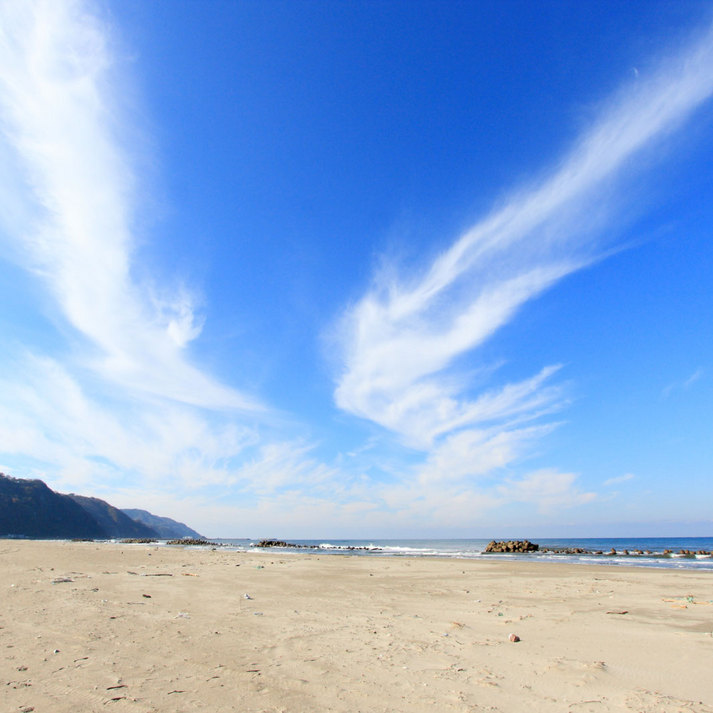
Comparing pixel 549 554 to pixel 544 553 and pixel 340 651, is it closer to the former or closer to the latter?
pixel 544 553

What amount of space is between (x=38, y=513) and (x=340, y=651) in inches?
7013

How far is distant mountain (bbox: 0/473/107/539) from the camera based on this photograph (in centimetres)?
13088

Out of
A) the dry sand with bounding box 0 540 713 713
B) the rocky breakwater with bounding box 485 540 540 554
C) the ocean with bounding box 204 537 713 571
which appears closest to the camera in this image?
the dry sand with bounding box 0 540 713 713

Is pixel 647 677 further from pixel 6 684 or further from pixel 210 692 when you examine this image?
pixel 6 684

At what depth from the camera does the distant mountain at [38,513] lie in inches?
5153

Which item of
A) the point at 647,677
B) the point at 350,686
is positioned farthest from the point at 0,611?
the point at 647,677

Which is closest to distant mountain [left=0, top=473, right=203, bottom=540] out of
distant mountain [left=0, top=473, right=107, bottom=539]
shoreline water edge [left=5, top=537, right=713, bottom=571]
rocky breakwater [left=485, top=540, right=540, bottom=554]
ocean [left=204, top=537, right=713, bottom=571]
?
distant mountain [left=0, top=473, right=107, bottom=539]

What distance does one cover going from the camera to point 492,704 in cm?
536

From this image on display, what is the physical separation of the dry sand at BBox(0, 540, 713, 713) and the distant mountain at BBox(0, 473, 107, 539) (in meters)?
155

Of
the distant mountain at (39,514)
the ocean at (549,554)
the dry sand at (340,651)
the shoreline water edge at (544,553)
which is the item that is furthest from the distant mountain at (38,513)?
the dry sand at (340,651)

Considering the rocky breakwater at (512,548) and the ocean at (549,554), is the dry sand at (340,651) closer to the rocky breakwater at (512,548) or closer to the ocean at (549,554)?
the ocean at (549,554)

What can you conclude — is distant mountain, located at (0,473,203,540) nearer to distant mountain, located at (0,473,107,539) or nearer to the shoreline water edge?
distant mountain, located at (0,473,107,539)

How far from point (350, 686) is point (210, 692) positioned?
1863mm

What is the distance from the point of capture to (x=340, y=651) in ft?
24.9
